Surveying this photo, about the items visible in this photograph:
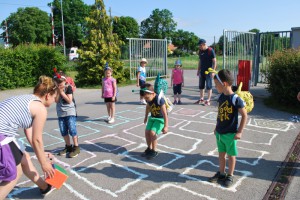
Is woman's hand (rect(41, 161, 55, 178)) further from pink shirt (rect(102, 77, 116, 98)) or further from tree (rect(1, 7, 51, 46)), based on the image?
tree (rect(1, 7, 51, 46))

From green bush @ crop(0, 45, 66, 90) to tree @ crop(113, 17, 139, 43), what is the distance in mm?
55018

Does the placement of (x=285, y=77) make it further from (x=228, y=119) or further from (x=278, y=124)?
(x=228, y=119)

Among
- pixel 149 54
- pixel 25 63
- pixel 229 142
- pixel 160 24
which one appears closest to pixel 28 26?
pixel 160 24

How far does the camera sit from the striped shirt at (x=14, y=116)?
271cm

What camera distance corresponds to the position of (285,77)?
775 centimetres

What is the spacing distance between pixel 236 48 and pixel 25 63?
32.2 feet

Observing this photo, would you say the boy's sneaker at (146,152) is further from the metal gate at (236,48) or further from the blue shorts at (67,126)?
the metal gate at (236,48)

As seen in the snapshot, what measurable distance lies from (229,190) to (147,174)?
114cm

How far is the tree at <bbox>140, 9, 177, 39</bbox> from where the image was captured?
84312 millimetres

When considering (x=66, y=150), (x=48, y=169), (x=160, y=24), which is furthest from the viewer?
(x=160, y=24)

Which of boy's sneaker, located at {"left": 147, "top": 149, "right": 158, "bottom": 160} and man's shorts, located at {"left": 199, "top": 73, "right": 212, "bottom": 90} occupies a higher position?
man's shorts, located at {"left": 199, "top": 73, "right": 212, "bottom": 90}

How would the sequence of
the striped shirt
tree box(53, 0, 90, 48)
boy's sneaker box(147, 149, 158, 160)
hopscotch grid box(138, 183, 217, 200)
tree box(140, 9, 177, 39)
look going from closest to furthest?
the striped shirt
hopscotch grid box(138, 183, 217, 200)
boy's sneaker box(147, 149, 158, 160)
tree box(53, 0, 90, 48)
tree box(140, 9, 177, 39)

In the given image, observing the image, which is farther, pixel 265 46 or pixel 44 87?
pixel 265 46

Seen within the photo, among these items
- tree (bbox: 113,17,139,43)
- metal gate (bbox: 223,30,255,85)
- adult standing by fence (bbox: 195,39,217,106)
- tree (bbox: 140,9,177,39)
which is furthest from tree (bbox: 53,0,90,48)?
adult standing by fence (bbox: 195,39,217,106)
